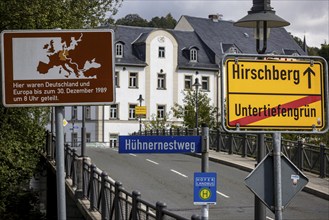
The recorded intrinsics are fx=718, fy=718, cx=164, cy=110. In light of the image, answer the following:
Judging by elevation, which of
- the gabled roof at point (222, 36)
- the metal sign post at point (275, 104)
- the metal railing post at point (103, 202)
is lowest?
the metal railing post at point (103, 202)

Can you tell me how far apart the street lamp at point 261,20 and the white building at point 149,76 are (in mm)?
60932

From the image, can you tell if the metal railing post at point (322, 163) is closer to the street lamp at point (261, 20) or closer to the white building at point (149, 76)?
the street lamp at point (261, 20)

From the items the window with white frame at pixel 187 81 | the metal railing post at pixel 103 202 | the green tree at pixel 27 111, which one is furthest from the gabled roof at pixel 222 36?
the metal railing post at pixel 103 202

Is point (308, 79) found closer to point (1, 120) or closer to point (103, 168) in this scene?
point (1, 120)

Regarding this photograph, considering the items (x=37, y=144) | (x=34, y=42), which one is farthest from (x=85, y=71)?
(x=37, y=144)

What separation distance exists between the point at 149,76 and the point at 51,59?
68242mm

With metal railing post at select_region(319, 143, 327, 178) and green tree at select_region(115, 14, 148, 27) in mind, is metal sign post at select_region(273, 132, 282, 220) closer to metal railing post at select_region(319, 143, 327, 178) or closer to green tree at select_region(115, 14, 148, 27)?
metal railing post at select_region(319, 143, 327, 178)

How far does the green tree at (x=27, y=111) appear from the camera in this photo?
21.5 m

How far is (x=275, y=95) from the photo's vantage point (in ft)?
19.8

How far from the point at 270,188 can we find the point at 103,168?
23.9 metres

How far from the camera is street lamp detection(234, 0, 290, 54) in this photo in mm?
9531

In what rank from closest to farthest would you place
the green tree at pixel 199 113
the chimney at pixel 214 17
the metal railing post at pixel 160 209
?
the metal railing post at pixel 160 209 → the green tree at pixel 199 113 → the chimney at pixel 214 17

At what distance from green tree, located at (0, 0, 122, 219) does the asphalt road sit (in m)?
3.36

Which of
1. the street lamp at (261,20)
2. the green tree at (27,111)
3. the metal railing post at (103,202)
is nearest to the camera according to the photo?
the street lamp at (261,20)
